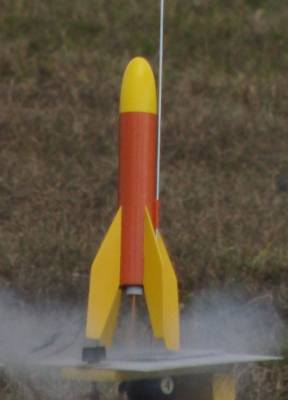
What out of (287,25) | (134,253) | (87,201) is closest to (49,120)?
(87,201)

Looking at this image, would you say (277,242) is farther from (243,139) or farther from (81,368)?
(81,368)

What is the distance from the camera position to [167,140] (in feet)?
22.7

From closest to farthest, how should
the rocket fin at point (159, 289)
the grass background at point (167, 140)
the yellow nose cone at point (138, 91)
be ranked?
the rocket fin at point (159, 289) < the yellow nose cone at point (138, 91) < the grass background at point (167, 140)

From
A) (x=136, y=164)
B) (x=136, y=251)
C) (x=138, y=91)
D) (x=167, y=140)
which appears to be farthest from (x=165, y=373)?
(x=167, y=140)

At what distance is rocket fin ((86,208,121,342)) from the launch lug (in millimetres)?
213

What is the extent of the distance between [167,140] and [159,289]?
116 inches

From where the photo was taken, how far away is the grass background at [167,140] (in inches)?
213

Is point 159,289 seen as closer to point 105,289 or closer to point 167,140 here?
point 105,289

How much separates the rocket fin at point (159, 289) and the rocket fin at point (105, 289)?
0.09 m

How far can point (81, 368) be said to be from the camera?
3.75 m

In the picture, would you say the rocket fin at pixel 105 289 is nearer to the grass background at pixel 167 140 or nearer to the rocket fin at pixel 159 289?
the rocket fin at pixel 159 289

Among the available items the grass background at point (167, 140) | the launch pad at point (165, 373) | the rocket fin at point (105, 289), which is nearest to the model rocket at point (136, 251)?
the rocket fin at point (105, 289)

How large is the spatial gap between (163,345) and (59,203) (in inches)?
90.2

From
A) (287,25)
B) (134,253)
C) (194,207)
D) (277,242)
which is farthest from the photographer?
(287,25)
